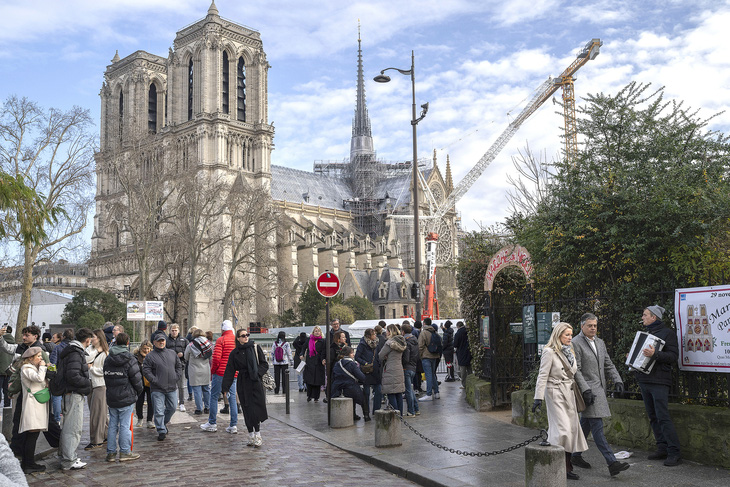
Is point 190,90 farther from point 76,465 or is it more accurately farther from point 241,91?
point 76,465

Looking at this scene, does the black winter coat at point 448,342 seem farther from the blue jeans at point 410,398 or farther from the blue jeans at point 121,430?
the blue jeans at point 121,430

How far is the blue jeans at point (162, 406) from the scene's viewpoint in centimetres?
1081

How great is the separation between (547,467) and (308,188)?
3510 inches

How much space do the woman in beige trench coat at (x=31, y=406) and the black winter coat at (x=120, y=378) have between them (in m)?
0.87

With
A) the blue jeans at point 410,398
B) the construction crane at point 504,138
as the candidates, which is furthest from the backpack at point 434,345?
the construction crane at point 504,138

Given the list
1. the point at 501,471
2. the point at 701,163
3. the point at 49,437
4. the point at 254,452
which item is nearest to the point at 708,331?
the point at 501,471

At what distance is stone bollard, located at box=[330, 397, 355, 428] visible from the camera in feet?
38.8

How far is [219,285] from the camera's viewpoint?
51.4 meters

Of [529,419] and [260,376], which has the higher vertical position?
[260,376]

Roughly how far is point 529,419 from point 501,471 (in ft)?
9.71

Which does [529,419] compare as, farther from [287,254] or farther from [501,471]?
[287,254]

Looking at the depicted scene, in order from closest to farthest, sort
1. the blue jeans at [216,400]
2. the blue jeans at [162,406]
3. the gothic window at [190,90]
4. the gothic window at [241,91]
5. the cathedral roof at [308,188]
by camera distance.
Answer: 1. the blue jeans at [162,406]
2. the blue jeans at [216,400]
3. the gothic window at [190,90]
4. the gothic window at [241,91]
5. the cathedral roof at [308,188]

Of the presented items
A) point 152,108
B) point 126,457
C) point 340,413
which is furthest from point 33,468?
point 152,108

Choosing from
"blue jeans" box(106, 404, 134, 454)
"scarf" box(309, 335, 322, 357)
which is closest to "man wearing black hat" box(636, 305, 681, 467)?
"blue jeans" box(106, 404, 134, 454)
